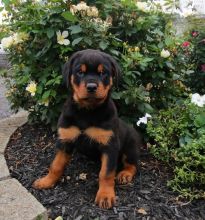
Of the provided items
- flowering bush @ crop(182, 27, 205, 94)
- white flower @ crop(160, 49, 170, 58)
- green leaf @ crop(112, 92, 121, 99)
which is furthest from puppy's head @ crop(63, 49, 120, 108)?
flowering bush @ crop(182, 27, 205, 94)

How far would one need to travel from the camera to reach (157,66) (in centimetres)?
447

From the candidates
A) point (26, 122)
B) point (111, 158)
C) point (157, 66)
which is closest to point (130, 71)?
point (157, 66)

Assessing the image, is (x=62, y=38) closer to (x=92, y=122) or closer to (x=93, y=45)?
(x=93, y=45)

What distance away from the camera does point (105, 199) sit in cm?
319

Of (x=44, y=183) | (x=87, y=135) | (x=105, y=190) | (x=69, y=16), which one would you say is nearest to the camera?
(x=105, y=190)

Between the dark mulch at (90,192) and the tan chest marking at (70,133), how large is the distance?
17.9 inches

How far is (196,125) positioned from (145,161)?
67cm

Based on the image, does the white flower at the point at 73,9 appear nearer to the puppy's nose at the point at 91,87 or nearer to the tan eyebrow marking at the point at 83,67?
the tan eyebrow marking at the point at 83,67

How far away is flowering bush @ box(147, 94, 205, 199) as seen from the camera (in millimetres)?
3455

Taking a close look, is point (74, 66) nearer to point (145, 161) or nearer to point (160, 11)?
point (145, 161)

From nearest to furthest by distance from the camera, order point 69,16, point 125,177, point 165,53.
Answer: point 125,177, point 69,16, point 165,53

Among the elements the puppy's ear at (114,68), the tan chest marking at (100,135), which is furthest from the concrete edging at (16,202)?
the puppy's ear at (114,68)

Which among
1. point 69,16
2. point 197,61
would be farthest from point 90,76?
point 197,61

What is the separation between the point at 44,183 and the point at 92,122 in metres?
0.71
